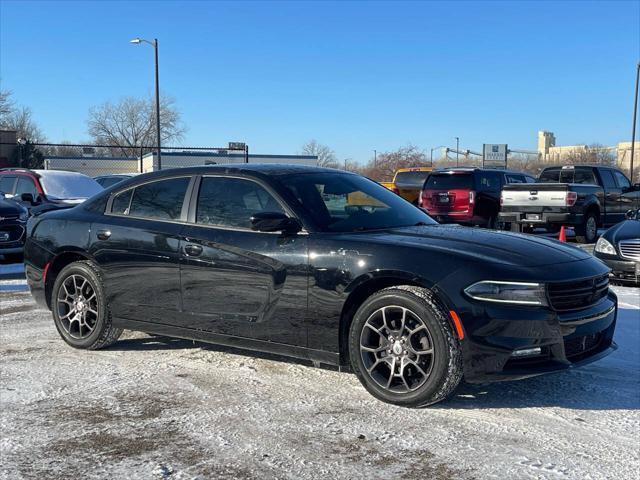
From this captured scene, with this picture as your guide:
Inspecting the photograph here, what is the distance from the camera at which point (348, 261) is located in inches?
165

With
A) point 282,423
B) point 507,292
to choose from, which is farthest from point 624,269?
point 282,423

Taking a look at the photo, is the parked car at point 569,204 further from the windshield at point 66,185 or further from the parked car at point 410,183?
the windshield at point 66,185

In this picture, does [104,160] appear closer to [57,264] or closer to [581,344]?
[57,264]

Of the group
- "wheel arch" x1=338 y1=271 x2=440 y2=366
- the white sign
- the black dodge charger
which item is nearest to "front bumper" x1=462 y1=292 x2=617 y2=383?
the black dodge charger

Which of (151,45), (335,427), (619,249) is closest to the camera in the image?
(335,427)

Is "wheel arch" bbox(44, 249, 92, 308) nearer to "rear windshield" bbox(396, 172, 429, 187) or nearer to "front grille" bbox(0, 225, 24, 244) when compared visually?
"front grille" bbox(0, 225, 24, 244)

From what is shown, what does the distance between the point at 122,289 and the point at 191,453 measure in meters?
2.19

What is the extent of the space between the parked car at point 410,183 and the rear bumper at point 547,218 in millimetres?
5453

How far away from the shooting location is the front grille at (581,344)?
13.0 ft

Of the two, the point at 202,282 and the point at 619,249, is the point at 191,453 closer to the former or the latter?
the point at 202,282

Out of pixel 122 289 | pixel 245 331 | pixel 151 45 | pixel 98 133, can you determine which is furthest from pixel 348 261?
pixel 98 133

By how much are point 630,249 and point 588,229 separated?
22.4 ft

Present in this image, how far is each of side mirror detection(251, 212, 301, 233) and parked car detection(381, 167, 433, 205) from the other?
1586cm

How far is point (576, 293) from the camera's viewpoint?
13.3ft
